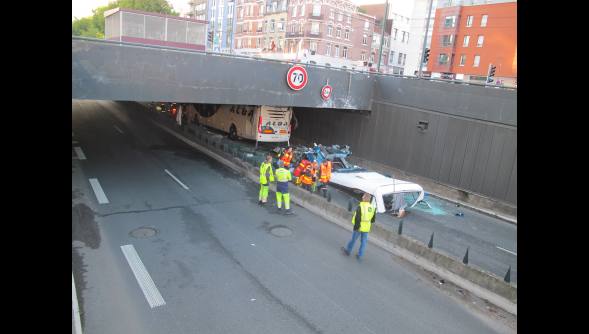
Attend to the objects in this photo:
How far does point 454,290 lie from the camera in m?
9.36

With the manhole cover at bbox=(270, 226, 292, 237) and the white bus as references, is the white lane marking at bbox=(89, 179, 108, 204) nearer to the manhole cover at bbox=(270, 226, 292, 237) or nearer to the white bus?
the manhole cover at bbox=(270, 226, 292, 237)

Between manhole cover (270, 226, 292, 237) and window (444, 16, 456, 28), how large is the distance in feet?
175

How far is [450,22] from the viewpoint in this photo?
183ft

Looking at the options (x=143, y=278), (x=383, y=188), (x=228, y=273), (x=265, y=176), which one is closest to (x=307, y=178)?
(x=265, y=176)

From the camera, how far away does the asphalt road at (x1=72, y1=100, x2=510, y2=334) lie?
294 inches

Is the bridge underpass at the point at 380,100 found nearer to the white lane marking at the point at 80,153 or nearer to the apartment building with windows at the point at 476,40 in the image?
the white lane marking at the point at 80,153

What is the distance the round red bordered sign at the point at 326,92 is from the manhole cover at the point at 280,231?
945 cm

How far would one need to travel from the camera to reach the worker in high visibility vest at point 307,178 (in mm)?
15195

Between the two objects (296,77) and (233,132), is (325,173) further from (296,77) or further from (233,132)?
(233,132)

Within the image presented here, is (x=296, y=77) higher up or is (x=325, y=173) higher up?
(x=296, y=77)

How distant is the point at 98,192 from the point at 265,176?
615 cm

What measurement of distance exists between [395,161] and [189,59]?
11303 millimetres

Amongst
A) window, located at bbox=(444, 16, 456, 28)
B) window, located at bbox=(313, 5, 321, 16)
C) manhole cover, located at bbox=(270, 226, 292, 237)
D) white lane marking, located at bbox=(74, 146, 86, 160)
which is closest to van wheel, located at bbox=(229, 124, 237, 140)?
white lane marking, located at bbox=(74, 146, 86, 160)
